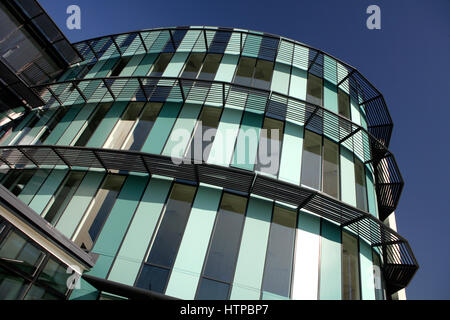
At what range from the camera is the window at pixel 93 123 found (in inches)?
534

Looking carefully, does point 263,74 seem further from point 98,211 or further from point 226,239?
point 98,211

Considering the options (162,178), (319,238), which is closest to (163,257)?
(162,178)

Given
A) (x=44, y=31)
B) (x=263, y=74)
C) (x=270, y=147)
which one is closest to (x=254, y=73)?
(x=263, y=74)

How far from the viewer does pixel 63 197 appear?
1164 cm

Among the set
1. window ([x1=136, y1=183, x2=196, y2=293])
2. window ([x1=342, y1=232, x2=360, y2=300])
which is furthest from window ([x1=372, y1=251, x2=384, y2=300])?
window ([x1=136, y1=183, x2=196, y2=293])

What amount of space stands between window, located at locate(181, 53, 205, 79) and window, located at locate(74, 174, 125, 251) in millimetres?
7646

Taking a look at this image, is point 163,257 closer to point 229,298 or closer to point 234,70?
point 229,298

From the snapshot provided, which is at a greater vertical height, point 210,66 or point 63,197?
point 210,66

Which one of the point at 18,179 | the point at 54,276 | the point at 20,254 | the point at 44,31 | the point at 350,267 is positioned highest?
the point at 44,31

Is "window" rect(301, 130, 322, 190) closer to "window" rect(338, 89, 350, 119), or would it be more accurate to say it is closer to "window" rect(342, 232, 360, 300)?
"window" rect(342, 232, 360, 300)

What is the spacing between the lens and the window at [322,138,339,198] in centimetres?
1211

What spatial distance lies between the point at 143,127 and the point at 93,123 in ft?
10.1
